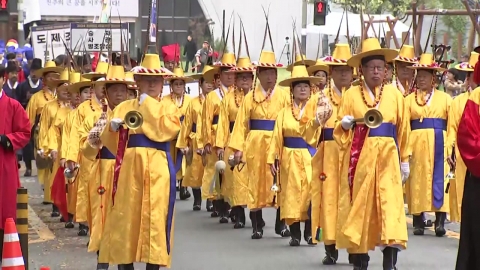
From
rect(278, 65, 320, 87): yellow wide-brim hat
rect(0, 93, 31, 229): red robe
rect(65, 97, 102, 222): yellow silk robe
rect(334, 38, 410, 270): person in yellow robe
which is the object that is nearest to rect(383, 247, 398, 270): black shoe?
rect(334, 38, 410, 270): person in yellow robe

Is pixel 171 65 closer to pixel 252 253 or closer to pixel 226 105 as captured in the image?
pixel 226 105

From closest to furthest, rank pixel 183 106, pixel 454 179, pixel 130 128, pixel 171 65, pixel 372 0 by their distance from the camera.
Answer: pixel 130 128 < pixel 454 179 < pixel 183 106 < pixel 171 65 < pixel 372 0

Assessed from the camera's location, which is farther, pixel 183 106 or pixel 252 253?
pixel 183 106

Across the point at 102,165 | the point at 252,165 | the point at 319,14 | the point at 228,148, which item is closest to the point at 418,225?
the point at 252,165

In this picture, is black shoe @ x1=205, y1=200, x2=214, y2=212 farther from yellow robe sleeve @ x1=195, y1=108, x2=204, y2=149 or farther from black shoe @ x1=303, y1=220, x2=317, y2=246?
black shoe @ x1=303, y1=220, x2=317, y2=246

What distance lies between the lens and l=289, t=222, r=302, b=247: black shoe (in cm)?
1216

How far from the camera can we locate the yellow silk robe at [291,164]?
39.2ft

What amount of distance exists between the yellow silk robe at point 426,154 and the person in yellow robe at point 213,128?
268 centimetres

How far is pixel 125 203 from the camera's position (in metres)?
9.32

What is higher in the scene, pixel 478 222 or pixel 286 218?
pixel 478 222

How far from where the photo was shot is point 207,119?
15.1 meters

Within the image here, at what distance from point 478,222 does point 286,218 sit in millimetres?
4883

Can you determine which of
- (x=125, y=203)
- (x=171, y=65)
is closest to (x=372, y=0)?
(x=171, y=65)

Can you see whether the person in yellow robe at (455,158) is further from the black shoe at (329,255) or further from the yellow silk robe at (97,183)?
the yellow silk robe at (97,183)
